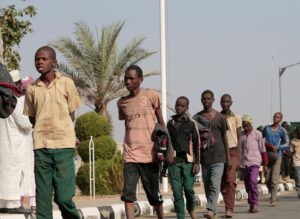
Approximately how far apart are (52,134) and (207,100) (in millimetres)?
4778

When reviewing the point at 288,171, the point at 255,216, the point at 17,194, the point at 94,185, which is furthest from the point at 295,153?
the point at 17,194

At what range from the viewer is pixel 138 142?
1048 centimetres

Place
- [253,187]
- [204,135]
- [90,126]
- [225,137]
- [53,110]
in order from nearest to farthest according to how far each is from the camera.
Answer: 1. [53,110]
2. [204,135]
3. [225,137]
4. [253,187]
5. [90,126]

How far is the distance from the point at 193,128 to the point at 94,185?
7.54m

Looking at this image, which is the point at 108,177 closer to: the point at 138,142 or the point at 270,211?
the point at 270,211

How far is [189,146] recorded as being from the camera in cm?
1270

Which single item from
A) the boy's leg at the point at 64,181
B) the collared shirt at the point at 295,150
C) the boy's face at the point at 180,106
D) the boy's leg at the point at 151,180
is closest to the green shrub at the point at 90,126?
the collared shirt at the point at 295,150

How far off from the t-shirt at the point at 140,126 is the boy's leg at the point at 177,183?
2211 millimetres

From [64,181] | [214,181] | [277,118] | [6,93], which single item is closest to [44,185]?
[64,181]

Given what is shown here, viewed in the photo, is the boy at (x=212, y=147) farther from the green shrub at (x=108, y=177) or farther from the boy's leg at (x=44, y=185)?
the green shrub at (x=108, y=177)

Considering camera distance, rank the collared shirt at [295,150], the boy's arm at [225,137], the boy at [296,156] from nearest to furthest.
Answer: the boy's arm at [225,137], the boy at [296,156], the collared shirt at [295,150]

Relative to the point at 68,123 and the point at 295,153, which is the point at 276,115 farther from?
the point at 68,123

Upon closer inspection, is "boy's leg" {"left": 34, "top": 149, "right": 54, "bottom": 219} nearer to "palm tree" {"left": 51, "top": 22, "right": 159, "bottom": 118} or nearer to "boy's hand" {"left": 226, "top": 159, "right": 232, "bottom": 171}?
"boy's hand" {"left": 226, "top": 159, "right": 232, "bottom": 171}

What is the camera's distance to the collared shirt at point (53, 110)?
9.17 metres
